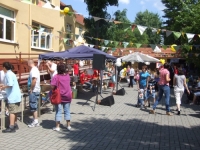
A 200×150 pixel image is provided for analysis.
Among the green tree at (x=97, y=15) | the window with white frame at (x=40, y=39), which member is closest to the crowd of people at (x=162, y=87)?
the window with white frame at (x=40, y=39)

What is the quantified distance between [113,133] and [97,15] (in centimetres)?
1767

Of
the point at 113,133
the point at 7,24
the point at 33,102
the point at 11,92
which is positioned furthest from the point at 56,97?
the point at 7,24

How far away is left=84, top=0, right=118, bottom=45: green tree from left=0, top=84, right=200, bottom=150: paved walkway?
1442cm

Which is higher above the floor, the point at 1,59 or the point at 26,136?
the point at 1,59

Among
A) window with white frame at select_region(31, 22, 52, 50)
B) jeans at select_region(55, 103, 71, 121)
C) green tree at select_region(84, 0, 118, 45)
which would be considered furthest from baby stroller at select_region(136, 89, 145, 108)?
green tree at select_region(84, 0, 118, 45)

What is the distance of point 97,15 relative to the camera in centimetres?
2288

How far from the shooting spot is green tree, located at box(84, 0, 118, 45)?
2273cm

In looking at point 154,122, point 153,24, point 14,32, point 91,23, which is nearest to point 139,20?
point 153,24

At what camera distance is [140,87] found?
33.5 feet

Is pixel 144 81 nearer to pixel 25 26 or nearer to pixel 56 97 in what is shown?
pixel 56 97

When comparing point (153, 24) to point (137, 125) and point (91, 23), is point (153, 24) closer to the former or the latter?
point (91, 23)

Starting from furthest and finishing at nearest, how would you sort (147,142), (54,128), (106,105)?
(106,105) → (54,128) → (147,142)

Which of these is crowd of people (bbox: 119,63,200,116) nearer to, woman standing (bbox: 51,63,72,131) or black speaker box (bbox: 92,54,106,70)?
black speaker box (bbox: 92,54,106,70)

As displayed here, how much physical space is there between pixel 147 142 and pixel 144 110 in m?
4.18
